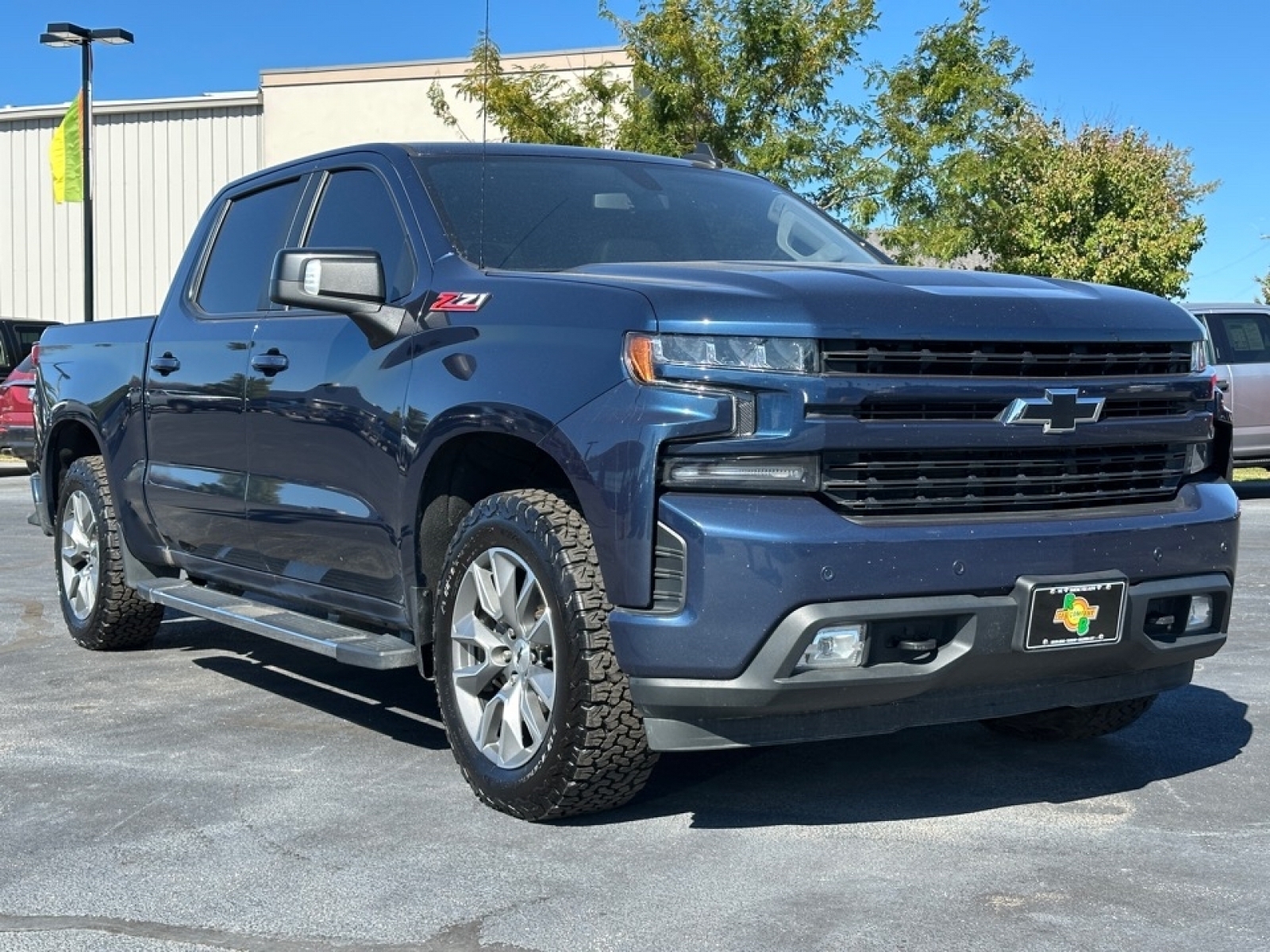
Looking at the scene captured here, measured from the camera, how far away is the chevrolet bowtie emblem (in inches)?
172

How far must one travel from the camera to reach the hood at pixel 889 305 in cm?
421

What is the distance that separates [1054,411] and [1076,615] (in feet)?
1.69

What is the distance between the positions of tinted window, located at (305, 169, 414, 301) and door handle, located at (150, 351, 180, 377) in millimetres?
821

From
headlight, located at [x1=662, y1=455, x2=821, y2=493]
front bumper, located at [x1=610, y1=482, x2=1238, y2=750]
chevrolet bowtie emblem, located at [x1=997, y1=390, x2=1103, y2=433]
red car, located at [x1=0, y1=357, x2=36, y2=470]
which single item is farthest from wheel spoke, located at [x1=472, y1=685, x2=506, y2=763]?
red car, located at [x1=0, y1=357, x2=36, y2=470]

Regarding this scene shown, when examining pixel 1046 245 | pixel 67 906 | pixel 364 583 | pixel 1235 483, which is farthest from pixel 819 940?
pixel 1046 245

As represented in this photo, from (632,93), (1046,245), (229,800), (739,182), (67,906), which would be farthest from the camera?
(1046,245)

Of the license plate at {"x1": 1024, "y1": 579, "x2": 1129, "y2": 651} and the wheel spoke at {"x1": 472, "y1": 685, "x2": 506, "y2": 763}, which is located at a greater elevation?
the license plate at {"x1": 1024, "y1": 579, "x2": 1129, "y2": 651}

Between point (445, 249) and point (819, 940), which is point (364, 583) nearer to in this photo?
point (445, 249)

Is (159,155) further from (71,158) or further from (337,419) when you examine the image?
(337,419)

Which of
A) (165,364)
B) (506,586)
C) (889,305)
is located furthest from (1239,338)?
(506,586)

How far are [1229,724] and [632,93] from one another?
59.0 ft

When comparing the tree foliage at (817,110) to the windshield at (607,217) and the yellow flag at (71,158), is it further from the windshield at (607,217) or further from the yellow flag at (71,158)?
the windshield at (607,217)

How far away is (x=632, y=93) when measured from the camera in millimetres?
22797

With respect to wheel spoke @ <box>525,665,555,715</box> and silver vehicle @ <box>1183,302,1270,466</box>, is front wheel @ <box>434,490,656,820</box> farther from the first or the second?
silver vehicle @ <box>1183,302,1270,466</box>
